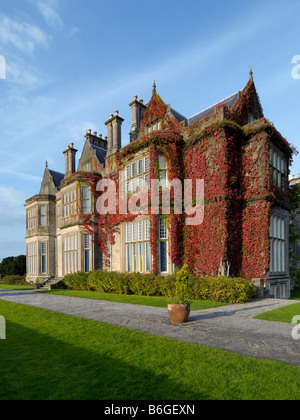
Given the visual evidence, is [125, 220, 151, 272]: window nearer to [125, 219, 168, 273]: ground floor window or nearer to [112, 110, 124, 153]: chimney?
[125, 219, 168, 273]: ground floor window

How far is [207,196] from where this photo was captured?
15.9 meters

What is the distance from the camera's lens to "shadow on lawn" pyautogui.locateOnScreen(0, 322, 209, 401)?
4.12m

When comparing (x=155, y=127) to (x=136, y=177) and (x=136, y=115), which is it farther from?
(x=136, y=177)

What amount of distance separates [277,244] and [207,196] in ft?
16.6

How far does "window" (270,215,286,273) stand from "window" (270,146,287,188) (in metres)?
2.11

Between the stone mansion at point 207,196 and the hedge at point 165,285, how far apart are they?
135 centimetres

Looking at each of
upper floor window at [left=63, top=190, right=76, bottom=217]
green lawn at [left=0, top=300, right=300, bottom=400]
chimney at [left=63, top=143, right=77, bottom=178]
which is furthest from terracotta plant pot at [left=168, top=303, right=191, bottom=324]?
chimney at [left=63, top=143, right=77, bottom=178]

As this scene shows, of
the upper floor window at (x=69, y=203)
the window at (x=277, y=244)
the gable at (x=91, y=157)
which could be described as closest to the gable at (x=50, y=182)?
the gable at (x=91, y=157)

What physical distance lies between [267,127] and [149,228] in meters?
8.49

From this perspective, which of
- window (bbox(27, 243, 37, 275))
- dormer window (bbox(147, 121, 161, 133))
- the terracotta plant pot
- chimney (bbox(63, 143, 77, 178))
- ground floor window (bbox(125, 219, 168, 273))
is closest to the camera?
the terracotta plant pot

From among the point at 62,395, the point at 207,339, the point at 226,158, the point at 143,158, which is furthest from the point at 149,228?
the point at 62,395

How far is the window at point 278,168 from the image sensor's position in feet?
54.3
